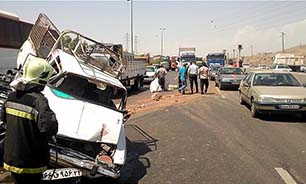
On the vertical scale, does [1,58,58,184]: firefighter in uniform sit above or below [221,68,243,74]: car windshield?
below

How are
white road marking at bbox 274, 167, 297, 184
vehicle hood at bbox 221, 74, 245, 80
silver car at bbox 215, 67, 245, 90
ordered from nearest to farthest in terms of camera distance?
white road marking at bbox 274, 167, 297, 184 → silver car at bbox 215, 67, 245, 90 → vehicle hood at bbox 221, 74, 245, 80

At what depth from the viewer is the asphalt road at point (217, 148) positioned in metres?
6.08

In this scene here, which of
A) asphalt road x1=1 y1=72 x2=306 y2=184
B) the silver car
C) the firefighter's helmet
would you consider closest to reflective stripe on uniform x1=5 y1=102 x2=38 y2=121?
the firefighter's helmet

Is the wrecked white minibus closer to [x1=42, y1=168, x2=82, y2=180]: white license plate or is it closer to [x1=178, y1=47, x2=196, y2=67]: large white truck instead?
[x1=42, y1=168, x2=82, y2=180]: white license plate

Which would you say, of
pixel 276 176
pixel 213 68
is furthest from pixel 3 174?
pixel 213 68

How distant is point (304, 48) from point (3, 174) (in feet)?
511

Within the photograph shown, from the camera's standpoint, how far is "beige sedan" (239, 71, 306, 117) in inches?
445

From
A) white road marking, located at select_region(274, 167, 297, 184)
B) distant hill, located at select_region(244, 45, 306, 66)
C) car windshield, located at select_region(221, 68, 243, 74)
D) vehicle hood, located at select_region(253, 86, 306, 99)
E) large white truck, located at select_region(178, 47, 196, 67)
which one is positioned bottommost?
white road marking, located at select_region(274, 167, 297, 184)

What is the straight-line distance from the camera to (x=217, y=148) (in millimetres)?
7922

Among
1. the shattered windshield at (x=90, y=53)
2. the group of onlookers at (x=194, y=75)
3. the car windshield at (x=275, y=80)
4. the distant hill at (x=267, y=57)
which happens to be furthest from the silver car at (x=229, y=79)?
the distant hill at (x=267, y=57)

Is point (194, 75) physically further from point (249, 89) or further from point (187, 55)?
point (187, 55)

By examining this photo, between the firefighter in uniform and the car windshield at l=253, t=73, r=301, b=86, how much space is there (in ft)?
34.4

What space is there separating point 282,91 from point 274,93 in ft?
1.36

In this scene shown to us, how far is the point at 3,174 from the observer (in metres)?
6.12
